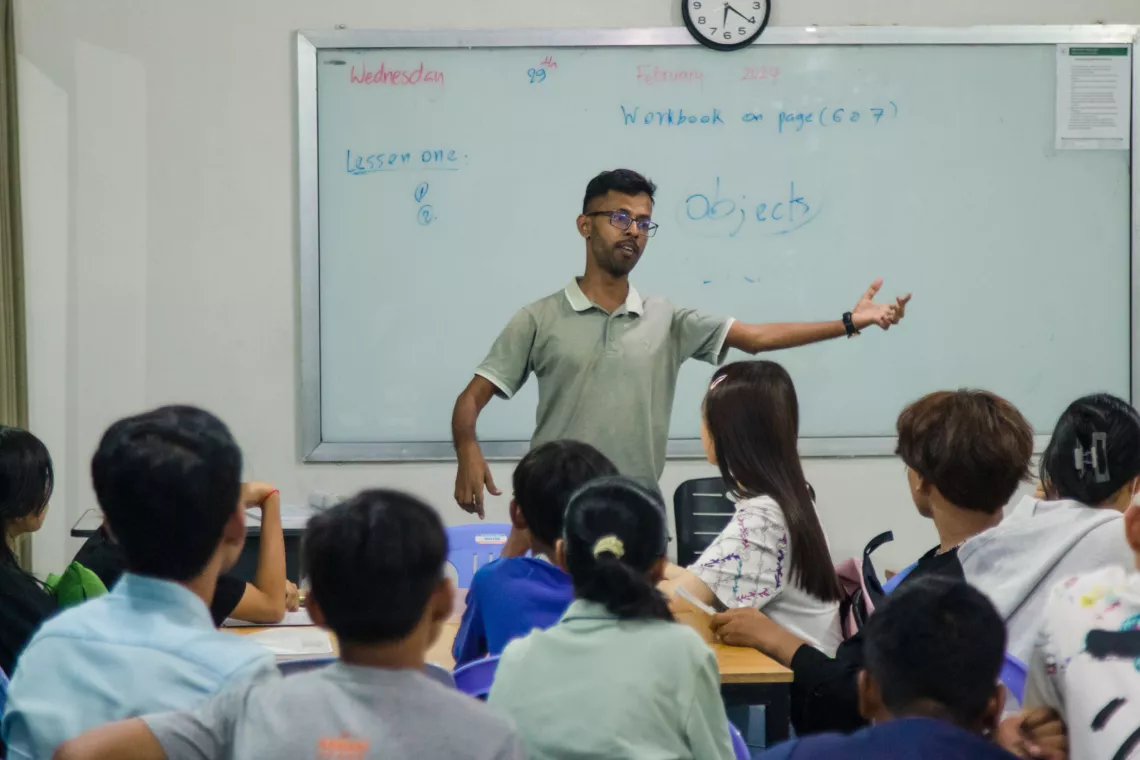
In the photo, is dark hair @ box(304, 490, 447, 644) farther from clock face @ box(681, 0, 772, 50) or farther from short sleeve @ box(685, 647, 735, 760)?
clock face @ box(681, 0, 772, 50)

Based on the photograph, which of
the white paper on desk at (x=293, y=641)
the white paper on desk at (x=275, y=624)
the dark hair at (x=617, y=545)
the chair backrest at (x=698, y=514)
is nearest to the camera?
the dark hair at (x=617, y=545)

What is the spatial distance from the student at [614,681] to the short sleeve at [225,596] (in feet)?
2.44

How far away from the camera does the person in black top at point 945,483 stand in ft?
6.85

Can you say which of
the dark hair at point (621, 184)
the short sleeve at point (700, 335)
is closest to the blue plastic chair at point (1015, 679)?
the short sleeve at point (700, 335)

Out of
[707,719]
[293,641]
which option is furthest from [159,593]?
[293,641]

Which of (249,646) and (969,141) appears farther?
(969,141)

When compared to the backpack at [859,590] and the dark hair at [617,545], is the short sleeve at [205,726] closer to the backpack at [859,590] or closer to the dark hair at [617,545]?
the dark hair at [617,545]

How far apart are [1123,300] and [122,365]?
11.4 feet

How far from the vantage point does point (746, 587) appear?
2.33m

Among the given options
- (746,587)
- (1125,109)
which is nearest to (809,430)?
(1125,109)

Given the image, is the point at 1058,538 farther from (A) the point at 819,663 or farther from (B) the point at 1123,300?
(B) the point at 1123,300

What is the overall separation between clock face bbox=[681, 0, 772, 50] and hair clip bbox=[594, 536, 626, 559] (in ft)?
9.49

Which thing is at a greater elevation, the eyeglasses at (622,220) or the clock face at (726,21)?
the clock face at (726,21)

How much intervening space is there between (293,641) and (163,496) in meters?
0.98
